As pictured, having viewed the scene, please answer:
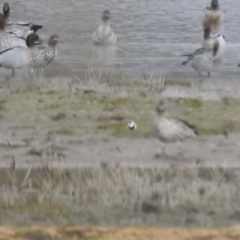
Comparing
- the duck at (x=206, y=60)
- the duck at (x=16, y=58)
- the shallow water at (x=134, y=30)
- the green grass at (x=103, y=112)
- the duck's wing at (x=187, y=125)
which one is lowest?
the shallow water at (x=134, y=30)

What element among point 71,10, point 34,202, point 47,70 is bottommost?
point 71,10

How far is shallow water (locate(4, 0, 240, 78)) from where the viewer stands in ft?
59.3

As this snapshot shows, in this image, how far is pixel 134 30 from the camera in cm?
2228

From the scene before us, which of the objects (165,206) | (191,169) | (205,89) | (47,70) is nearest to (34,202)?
(165,206)

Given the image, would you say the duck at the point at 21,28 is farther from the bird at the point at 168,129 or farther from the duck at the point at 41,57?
the bird at the point at 168,129

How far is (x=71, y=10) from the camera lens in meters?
26.3

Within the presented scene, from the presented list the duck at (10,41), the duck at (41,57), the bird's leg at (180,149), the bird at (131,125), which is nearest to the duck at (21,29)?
the duck at (10,41)

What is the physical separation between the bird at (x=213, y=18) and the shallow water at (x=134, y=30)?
0.79 ft

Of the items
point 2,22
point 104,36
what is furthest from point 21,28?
point 104,36

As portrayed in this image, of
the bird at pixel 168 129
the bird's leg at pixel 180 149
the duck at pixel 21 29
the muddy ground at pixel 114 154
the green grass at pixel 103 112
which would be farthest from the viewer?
the duck at pixel 21 29

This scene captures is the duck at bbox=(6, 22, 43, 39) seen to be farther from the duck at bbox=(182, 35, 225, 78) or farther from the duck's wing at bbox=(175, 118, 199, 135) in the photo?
the duck's wing at bbox=(175, 118, 199, 135)

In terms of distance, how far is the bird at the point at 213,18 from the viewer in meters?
22.0

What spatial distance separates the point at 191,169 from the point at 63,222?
8.41 feet

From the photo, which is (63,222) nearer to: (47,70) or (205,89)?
(205,89)
